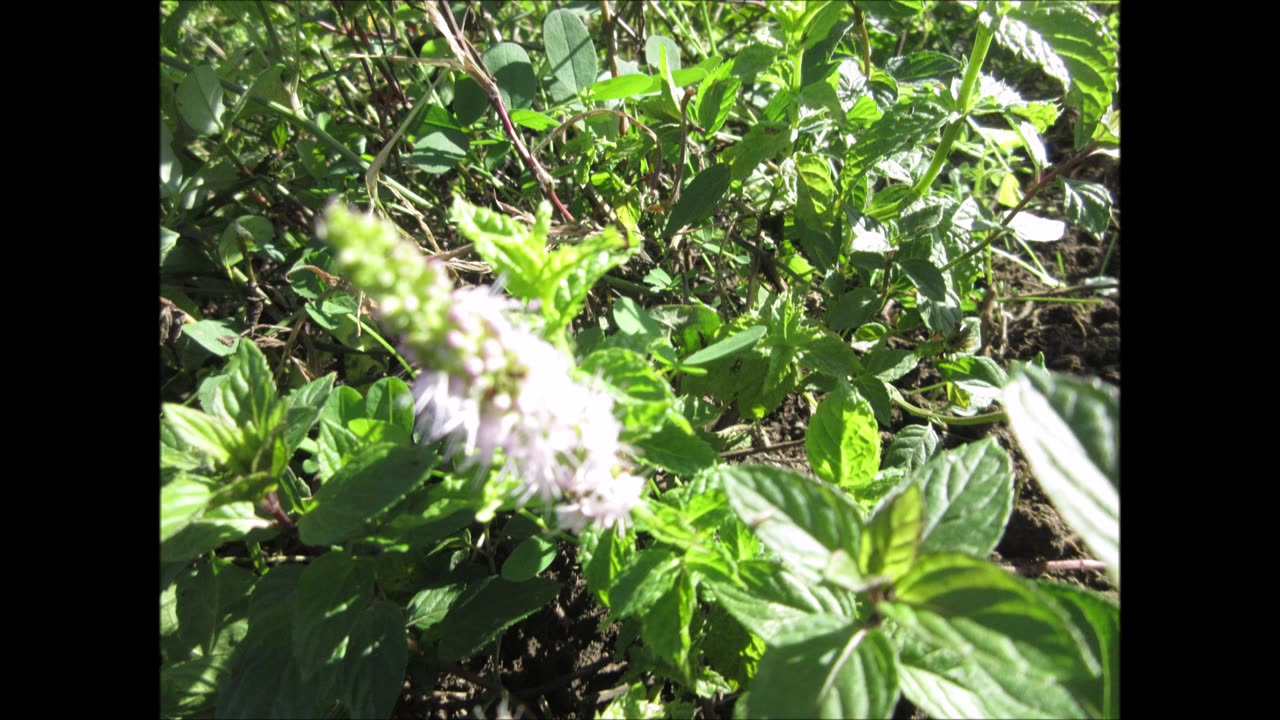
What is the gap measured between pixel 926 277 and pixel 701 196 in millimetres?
522

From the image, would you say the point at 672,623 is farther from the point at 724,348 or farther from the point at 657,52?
the point at 657,52

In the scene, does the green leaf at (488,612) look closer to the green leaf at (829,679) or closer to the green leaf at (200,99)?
the green leaf at (829,679)

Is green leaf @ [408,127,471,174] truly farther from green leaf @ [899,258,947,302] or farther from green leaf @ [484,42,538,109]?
green leaf @ [899,258,947,302]

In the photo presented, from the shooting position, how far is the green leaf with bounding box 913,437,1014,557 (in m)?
0.95

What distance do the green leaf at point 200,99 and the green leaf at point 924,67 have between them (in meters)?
1.53

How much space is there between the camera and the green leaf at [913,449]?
1.53 m

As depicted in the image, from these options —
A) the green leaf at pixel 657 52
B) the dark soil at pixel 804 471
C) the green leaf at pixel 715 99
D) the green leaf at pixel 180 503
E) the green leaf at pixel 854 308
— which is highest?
the green leaf at pixel 657 52

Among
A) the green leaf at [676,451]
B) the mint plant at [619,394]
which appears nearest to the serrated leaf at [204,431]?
the mint plant at [619,394]

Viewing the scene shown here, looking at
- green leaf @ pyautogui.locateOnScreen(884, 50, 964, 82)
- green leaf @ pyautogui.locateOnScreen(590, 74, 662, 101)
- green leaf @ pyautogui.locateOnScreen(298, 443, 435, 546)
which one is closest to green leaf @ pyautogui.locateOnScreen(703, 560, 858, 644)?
green leaf @ pyautogui.locateOnScreen(298, 443, 435, 546)

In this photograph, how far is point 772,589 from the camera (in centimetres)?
105

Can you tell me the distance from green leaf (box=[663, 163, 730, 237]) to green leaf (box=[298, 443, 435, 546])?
809 millimetres
